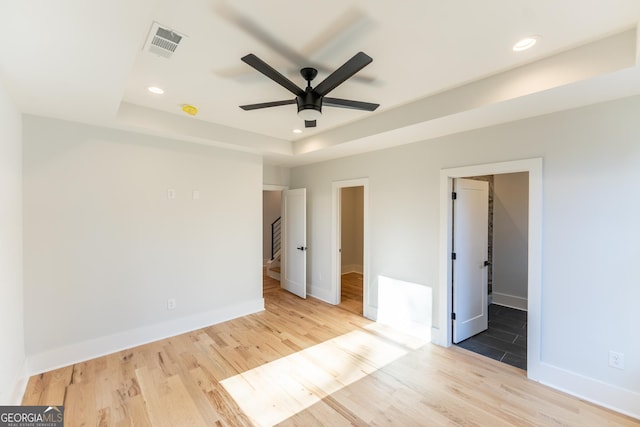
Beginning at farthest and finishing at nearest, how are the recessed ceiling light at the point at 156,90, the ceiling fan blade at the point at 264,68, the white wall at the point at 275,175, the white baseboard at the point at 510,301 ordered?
1. the white wall at the point at 275,175
2. the white baseboard at the point at 510,301
3. the recessed ceiling light at the point at 156,90
4. the ceiling fan blade at the point at 264,68

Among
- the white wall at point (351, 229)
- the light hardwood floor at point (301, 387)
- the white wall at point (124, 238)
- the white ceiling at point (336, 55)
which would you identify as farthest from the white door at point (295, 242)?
the white ceiling at point (336, 55)

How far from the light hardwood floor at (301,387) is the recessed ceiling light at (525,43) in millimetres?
2798

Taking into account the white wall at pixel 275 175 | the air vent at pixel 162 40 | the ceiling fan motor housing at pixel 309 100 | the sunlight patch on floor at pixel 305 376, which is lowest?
the sunlight patch on floor at pixel 305 376

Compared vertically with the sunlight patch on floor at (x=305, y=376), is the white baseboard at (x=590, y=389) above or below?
above

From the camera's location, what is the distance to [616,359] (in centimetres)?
224

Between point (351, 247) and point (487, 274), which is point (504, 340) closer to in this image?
point (487, 274)

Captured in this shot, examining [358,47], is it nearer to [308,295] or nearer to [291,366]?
[291,366]

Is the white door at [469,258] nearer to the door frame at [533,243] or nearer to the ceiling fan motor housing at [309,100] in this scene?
the door frame at [533,243]

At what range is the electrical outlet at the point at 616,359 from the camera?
2.21 metres

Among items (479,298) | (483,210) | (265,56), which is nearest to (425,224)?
(483,210)

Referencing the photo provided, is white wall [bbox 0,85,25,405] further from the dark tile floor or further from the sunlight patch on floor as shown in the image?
the dark tile floor

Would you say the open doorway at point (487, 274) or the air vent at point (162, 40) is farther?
the open doorway at point (487, 274)

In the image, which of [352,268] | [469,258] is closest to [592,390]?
[469,258]

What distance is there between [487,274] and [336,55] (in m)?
3.55
